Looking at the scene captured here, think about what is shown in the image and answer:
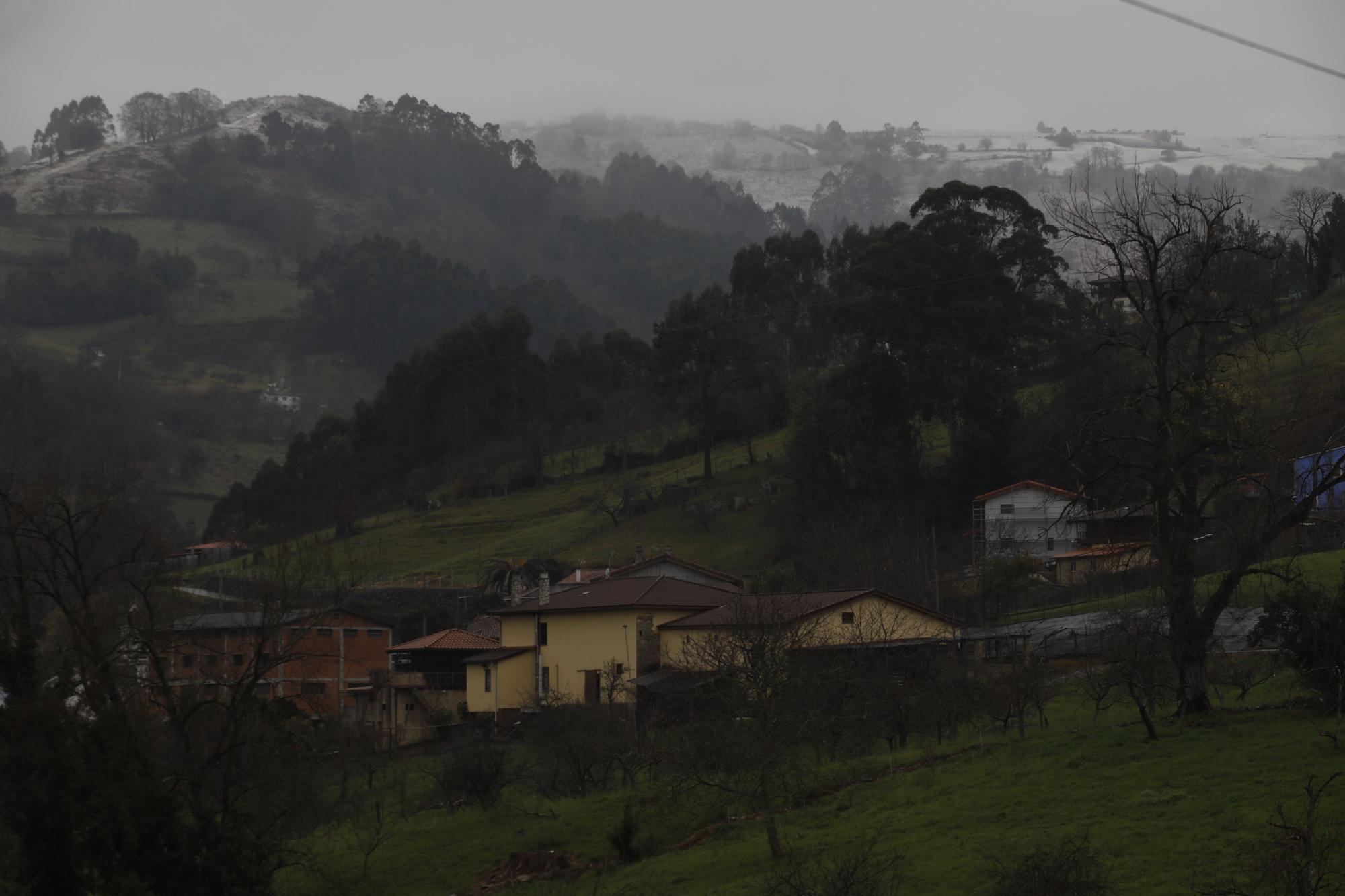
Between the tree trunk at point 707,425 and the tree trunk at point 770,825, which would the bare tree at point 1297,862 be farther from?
the tree trunk at point 707,425

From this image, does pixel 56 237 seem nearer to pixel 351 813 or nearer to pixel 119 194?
pixel 119 194

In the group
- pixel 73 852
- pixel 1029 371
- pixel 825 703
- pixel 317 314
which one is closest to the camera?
pixel 73 852

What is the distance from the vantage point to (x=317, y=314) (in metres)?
128

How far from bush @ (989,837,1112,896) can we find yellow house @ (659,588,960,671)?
44.7ft

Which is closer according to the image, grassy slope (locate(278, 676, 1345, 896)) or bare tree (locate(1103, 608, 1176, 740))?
grassy slope (locate(278, 676, 1345, 896))

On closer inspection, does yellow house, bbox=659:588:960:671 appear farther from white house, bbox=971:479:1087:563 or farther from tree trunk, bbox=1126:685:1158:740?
white house, bbox=971:479:1087:563

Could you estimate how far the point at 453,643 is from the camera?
40156mm

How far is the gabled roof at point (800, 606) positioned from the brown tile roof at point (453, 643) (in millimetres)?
7273

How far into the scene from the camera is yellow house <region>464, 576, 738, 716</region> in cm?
3462

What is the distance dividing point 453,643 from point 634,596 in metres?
7.25

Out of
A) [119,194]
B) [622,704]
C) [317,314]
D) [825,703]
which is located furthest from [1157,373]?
[119,194]

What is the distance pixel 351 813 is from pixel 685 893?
9539mm

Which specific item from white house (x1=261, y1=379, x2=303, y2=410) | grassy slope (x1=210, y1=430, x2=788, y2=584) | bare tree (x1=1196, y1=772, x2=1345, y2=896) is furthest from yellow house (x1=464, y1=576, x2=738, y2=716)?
white house (x1=261, y1=379, x2=303, y2=410)

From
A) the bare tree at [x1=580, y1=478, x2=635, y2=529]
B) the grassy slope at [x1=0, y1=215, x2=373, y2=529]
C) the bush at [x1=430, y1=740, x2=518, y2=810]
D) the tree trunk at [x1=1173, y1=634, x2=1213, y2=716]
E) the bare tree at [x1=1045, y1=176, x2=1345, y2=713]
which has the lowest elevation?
the bush at [x1=430, y1=740, x2=518, y2=810]
